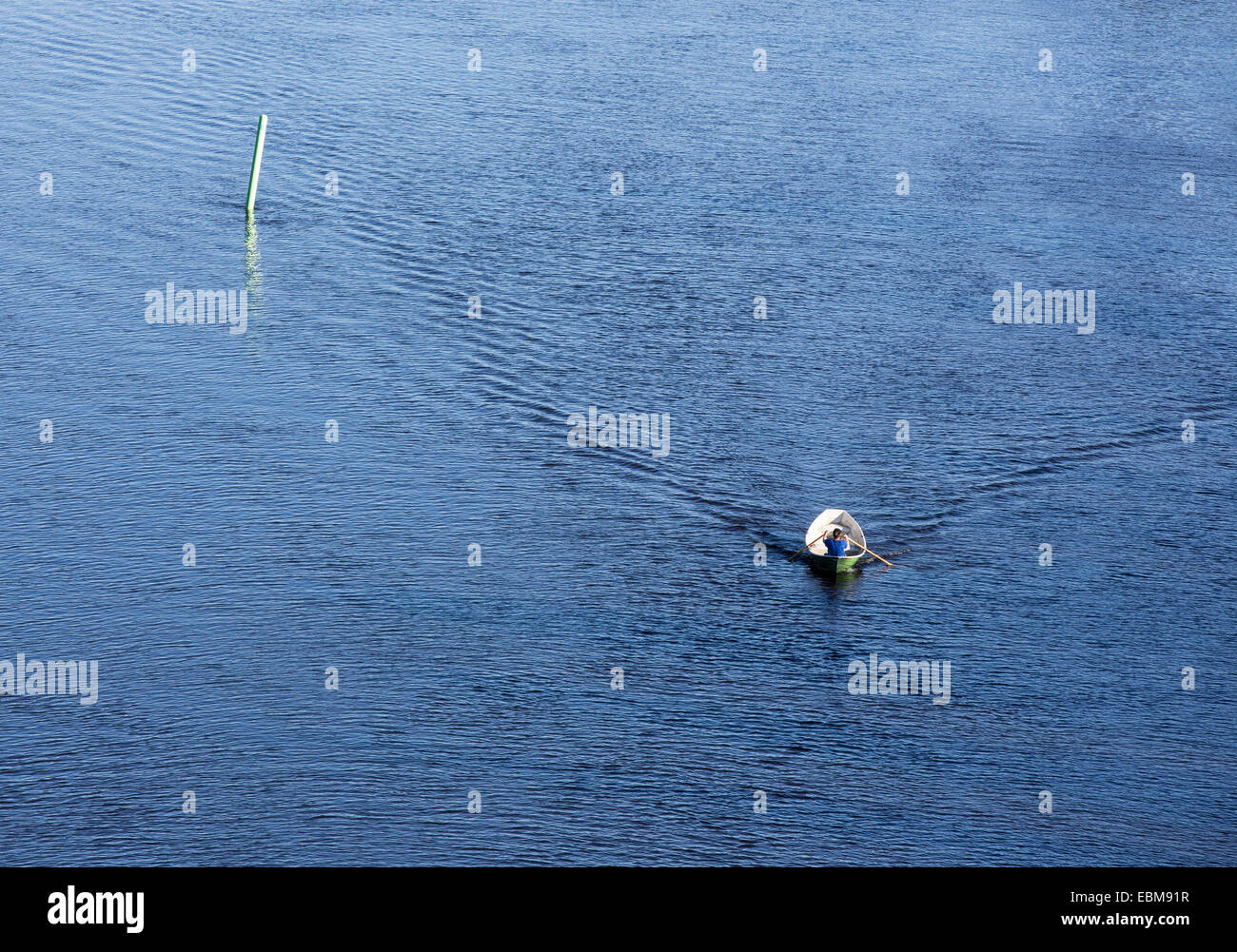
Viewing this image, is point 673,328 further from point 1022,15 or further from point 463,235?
point 1022,15

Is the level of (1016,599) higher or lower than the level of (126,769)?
higher

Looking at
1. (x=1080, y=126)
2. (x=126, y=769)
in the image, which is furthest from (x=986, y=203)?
(x=126, y=769)

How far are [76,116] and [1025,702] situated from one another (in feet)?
190

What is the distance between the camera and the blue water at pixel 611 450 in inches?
1686

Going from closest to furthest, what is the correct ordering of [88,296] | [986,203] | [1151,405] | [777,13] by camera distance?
[1151,405]
[88,296]
[986,203]
[777,13]

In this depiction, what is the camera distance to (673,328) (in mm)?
66500
